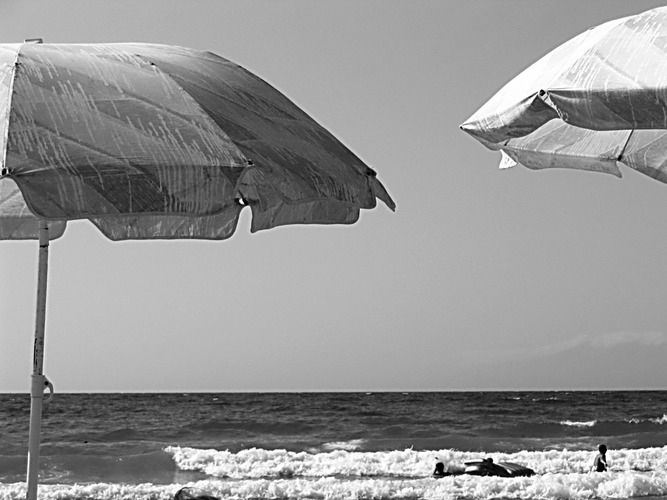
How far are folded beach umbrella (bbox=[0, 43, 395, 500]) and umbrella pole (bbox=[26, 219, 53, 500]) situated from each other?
1.05 m

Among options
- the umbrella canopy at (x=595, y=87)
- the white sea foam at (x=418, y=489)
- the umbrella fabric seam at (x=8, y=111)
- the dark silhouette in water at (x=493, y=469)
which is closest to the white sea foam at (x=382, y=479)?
the white sea foam at (x=418, y=489)

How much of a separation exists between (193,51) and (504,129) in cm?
129

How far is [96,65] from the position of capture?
3.45m

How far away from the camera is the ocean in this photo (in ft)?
52.1

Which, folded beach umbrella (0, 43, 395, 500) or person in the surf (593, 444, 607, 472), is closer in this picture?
folded beach umbrella (0, 43, 395, 500)

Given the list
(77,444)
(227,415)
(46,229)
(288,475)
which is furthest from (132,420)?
(46,229)

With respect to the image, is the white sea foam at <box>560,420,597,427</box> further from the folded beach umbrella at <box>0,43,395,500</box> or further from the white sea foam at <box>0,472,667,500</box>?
the folded beach umbrella at <box>0,43,395,500</box>

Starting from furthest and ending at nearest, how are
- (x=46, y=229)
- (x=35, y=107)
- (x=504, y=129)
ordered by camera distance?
(x=46, y=229) → (x=504, y=129) → (x=35, y=107)

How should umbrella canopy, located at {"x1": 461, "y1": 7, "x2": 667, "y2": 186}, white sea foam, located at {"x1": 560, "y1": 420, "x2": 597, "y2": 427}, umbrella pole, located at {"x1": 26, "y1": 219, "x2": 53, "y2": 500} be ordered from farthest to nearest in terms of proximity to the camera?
white sea foam, located at {"x1": 560, "y1": 420, "x2": 597, "y2": 427}
umbrella pole, located at {"x1": 26, "y1": 219, "x2": 53, "y2": 500}
umbrella canopy, located at {"x1": 461, "y1": 7, "x2": 667, "y2": 186}

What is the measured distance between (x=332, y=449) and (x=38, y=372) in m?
19.3

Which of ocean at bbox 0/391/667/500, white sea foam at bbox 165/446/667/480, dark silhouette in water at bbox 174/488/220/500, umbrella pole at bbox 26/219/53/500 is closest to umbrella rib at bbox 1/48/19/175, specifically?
umbrella pole at bbox 26/219/53/500

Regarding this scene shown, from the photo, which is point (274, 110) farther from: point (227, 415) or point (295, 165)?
point (227, 415)

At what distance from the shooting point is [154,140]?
125 inches

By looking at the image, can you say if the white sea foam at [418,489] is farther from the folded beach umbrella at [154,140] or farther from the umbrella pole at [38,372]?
the folded beach umbrella at [154,140]
